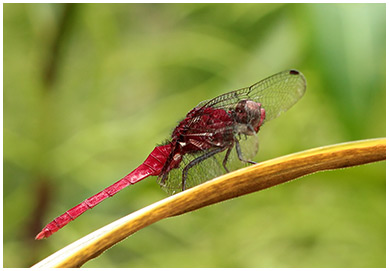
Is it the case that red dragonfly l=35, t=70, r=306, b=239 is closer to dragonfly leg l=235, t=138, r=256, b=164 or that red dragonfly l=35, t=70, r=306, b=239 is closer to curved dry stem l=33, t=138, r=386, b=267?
dragonfly leg l=235, t=138, r=256, b=164

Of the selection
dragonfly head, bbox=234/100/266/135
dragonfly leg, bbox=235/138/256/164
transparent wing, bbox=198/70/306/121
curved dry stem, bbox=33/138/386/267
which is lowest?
curved dry stem, bbox=33/138/386/267

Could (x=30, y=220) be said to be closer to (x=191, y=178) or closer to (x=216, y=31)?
(x=191, y=178)

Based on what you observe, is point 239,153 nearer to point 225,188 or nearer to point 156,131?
point 225,188

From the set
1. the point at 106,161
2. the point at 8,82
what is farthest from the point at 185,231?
the point at 8,82

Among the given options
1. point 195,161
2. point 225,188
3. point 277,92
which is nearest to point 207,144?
point 195,161

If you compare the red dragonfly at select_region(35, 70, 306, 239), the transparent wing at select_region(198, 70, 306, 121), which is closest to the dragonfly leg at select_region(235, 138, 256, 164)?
the red dragonfly at select_region(35, 70, 306, 239)

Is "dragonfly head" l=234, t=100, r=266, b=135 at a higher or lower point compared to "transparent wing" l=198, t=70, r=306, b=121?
lower
